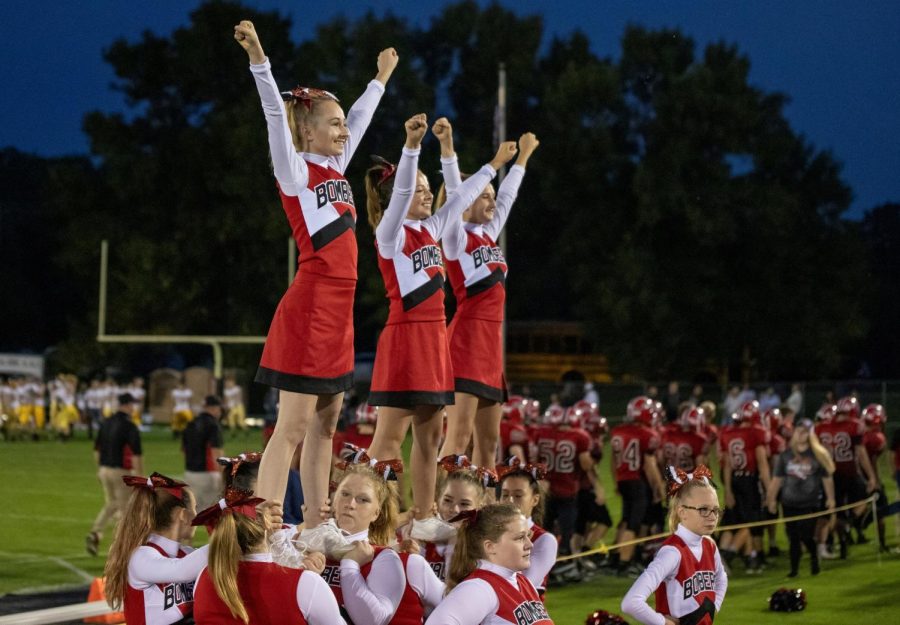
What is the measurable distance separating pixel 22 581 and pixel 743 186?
33.9m

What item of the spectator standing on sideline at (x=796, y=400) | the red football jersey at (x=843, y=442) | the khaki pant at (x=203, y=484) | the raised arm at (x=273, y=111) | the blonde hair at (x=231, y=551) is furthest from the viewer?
the spectator standing on sideline at (x=796, y=400)

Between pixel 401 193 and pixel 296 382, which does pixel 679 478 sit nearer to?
pixel 401 193

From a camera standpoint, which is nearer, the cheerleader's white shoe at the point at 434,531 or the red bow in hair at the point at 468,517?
the red bow in hair at the point at 468,517

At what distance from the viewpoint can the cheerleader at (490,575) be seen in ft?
15.3

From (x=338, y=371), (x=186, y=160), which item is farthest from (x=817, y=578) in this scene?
(x=186, y=160)

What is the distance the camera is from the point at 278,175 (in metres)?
5.37

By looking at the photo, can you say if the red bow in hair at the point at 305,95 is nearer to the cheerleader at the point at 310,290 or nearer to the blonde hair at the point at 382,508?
the cheerleader at the point at 310,290

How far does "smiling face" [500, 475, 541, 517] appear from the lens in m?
6.55

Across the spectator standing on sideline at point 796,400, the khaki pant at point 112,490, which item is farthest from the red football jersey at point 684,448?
the spectator standing on sideline at point 796,400

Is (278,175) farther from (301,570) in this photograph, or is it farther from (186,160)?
(186,160)

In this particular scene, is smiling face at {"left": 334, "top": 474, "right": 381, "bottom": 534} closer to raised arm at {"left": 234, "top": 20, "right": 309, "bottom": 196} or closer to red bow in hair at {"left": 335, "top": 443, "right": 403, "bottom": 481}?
red bow in hair at {"left": 335, "top": 443, "right": 403, "bottom": 481}

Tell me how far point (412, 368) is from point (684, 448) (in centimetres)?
872

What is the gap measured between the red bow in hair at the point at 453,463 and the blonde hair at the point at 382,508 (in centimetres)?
83

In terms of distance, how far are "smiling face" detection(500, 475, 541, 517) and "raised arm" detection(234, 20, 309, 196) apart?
2021mm
